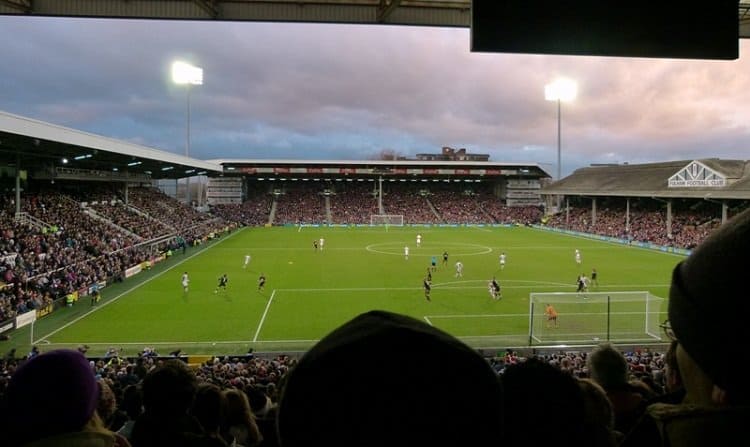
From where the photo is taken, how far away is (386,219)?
8812cm

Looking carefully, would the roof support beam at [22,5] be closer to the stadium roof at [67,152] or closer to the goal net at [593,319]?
the goal net at [593,319]

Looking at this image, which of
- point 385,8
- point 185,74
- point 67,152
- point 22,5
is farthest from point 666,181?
point 22,5

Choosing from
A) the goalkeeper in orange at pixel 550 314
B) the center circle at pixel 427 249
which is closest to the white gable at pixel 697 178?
the center circle at pixel 427 249

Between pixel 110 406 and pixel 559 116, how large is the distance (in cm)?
7314

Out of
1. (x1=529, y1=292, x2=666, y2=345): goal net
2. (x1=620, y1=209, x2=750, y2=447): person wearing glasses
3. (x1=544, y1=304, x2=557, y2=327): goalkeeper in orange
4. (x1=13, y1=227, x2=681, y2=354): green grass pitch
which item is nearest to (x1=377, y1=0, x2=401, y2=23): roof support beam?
(x1=620, y1=209, x2=750, y2=447): person wearing glasses

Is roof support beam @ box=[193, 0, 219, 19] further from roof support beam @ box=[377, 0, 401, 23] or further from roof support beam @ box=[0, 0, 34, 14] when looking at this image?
roof support beam @ box=[377, 0, 401, 23]

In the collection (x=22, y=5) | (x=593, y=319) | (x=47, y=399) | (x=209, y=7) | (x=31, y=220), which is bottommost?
(x=593, y=319)

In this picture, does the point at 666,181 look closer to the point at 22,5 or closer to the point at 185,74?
the point at 185,74

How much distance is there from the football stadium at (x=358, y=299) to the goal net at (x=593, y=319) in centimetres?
16

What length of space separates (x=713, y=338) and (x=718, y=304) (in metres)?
0.08

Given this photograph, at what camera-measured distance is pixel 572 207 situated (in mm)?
84438

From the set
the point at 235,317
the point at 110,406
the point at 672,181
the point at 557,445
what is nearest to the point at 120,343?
the point at 235,317

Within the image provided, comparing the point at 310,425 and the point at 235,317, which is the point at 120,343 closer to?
the point at 235,317

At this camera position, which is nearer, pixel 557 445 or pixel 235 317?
pixel 557 445
